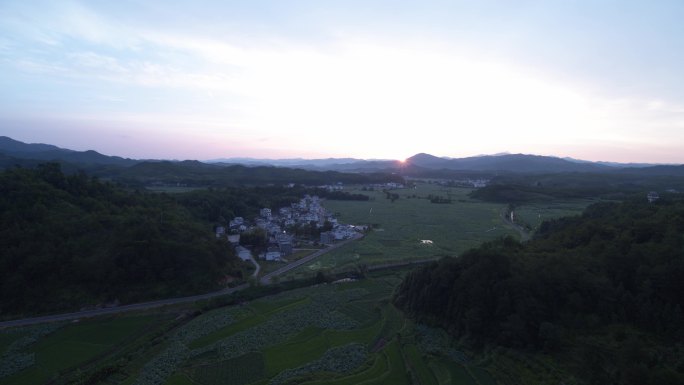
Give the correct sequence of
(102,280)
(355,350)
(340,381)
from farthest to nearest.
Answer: (102,280)
(355,350)
(340,381)

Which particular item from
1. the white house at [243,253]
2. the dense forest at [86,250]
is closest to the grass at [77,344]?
the dense forest at [86,250]

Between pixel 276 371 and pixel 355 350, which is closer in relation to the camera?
pixel 276 371

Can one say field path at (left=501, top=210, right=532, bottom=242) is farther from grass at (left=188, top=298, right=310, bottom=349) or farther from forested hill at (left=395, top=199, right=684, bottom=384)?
grass at (left=188, top=298, right=310, bottom=349)

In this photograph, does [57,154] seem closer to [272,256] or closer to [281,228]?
[281,228]

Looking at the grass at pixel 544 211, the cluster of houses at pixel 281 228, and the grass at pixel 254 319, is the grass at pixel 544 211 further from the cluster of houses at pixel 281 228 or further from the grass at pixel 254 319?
the grass at pixel 254 319

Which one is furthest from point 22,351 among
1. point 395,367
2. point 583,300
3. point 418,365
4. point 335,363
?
point 583,300

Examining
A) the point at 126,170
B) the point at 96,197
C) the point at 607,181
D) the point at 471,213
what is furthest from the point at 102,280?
the point at 607,181

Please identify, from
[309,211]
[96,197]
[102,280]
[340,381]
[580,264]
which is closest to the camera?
[340,381]

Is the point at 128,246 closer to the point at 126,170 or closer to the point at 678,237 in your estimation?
the point at 678,237
